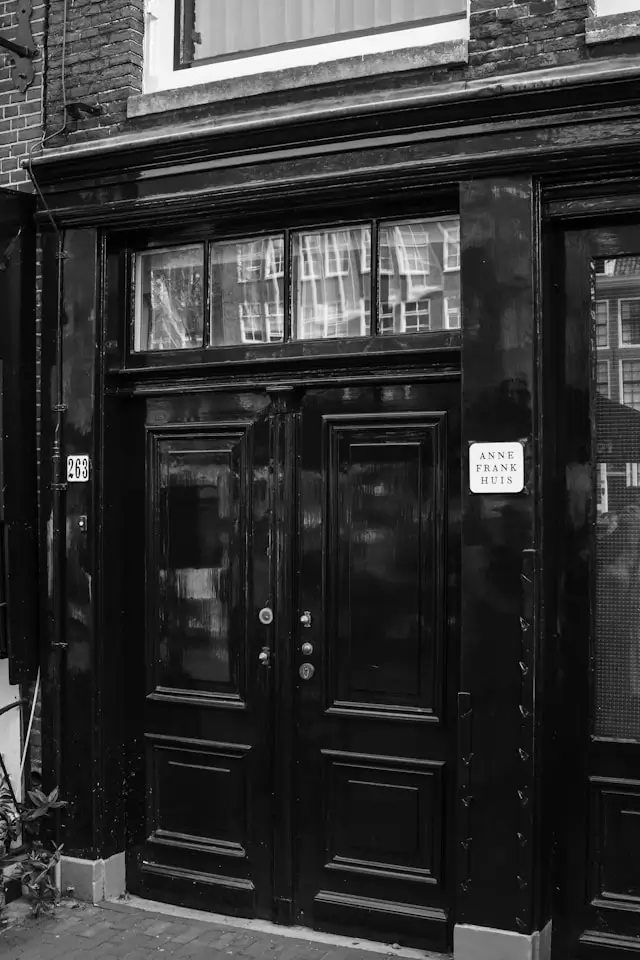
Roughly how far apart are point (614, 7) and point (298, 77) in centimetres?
151

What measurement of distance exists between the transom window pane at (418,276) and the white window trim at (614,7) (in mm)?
1099

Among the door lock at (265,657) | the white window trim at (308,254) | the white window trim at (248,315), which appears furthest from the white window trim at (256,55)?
the door lock at (265,657)

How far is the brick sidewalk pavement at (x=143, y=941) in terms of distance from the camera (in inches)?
187

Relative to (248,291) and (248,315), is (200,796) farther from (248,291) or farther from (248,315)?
(248,291)

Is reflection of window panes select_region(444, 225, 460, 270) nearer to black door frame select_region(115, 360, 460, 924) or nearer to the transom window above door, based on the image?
the transom window above door

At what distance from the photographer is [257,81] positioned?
509cm

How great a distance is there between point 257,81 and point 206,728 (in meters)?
3.34

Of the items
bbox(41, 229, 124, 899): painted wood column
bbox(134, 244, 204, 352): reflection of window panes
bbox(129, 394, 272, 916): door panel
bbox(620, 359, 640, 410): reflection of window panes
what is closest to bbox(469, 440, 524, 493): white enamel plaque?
bbox(620, 359, 640, 410): reflection of window panes

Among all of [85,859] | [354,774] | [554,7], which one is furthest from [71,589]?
[554,7]

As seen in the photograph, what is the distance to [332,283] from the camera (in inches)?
201

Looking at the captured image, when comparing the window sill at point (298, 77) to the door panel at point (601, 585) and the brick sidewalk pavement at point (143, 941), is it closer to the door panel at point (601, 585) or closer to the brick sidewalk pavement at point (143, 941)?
the door panel at point (601, 585)

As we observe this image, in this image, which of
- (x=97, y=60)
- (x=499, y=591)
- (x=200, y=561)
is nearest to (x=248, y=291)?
(x=200, y=561)

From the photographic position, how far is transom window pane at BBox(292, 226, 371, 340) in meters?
5.05

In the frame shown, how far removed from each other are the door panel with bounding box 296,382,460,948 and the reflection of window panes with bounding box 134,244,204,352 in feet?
2.72
